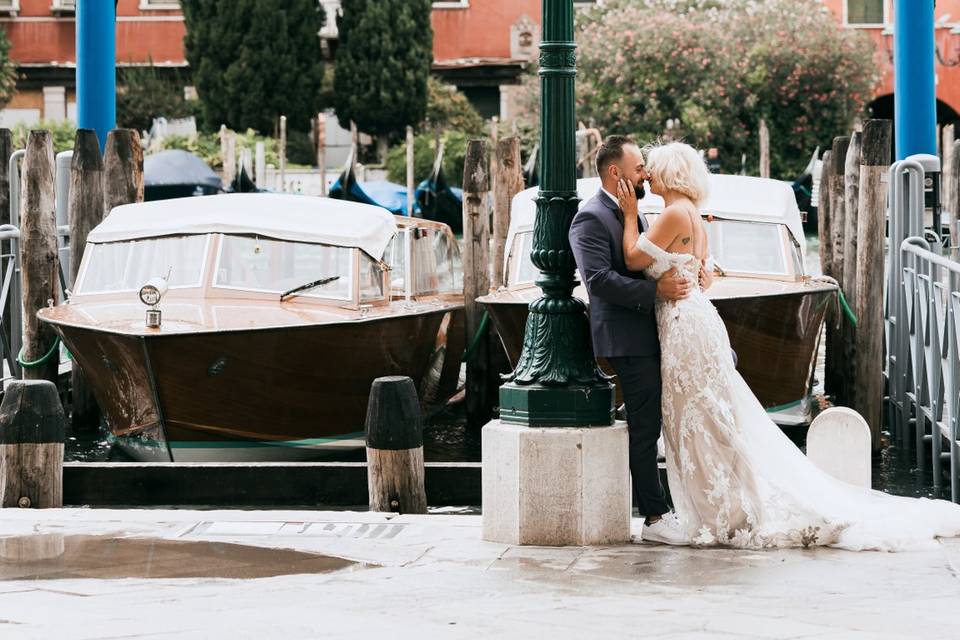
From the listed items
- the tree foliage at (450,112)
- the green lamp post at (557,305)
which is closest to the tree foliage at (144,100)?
the tree foliage at (450,112)

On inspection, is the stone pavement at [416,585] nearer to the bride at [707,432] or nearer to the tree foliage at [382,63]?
the bride at [707,432]

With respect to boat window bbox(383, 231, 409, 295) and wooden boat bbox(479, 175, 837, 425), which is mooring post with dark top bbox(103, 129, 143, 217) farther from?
wooden boat bbox(479, 175, 837, 425)

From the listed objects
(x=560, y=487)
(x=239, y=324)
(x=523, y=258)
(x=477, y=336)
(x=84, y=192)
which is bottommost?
(x=560, y=487)

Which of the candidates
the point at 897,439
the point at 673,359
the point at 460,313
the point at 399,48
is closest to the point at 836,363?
the point at 897,439

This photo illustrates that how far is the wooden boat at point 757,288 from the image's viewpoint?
513 inches

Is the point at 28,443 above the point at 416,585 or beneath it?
above

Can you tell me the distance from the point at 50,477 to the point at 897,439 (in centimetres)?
734

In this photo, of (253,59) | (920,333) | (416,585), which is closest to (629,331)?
(416,585)

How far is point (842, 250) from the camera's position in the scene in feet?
50.7

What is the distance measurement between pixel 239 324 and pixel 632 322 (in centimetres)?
510

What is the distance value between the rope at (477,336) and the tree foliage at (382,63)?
2463 cm

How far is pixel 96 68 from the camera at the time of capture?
16.2 m

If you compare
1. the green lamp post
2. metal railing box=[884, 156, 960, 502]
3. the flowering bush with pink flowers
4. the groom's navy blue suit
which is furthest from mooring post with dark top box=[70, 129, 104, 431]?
the flowering bush with pink flowers

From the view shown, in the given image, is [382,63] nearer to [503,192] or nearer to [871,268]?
[503,192]
